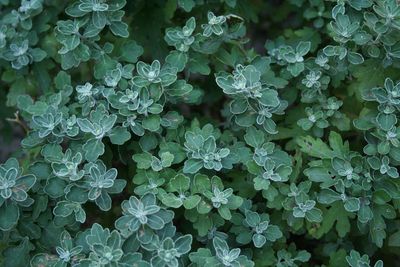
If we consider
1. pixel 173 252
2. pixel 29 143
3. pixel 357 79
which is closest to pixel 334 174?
pixel 357 79

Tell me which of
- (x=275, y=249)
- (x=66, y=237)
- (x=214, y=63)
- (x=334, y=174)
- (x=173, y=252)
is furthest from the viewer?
(x=214, y=63)

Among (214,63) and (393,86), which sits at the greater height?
(393,86)

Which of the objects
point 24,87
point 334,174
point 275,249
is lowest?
point 275,249

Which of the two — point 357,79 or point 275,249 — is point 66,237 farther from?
point 357,79

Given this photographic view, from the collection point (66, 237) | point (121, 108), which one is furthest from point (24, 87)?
point (66, 237)

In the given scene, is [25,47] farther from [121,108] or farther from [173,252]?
[173,252]

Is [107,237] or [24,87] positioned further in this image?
[24,87]

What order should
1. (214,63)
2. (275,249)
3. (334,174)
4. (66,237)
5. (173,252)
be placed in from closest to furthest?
(173,252)
(66,237)
(334,174)
(275,249)
(214,63)
